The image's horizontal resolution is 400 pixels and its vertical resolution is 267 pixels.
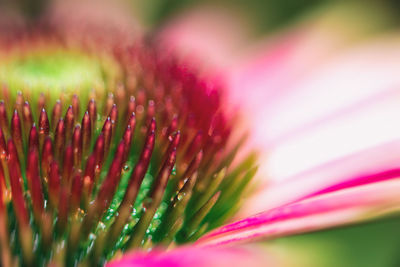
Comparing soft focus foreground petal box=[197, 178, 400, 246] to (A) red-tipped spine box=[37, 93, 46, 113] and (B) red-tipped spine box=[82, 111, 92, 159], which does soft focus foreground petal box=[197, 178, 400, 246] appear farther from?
(A) red-tipped spine box=[37, 93, 46, 113]

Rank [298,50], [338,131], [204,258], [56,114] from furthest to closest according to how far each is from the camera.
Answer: [298,50] < [338,131] < [56,114] < [204,258]

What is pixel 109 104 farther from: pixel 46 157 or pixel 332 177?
pixel 332 177

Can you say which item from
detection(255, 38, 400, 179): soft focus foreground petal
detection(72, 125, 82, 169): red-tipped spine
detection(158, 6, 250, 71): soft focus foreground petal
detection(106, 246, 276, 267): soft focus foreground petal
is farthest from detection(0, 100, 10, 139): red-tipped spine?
detection(158, 6, 250, 71): soft focus foreground petal

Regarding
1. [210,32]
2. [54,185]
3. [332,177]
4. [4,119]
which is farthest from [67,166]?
[210,32]

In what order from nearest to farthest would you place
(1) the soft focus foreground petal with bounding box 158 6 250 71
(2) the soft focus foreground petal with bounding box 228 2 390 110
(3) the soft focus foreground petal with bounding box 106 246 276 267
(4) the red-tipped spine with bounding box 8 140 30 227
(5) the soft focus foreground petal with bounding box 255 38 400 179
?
(3) the soft focus foreground petal with bounding box 106 246 276 267 → (4) the red-tipped spine with bounding box 8 140 30 227 → (5) the soft focus foreground petal with bounding box 255 38 400 179 → (2) the soft focus foreground petal with bounding box 228 2 390 110 → (1) the soft focus foreground petal with bounding box 158 6 250 71

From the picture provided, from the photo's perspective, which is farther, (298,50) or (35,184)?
(298,50)

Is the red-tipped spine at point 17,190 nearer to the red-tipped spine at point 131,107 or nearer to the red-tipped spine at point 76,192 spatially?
the red-tipped spine at point 76,192

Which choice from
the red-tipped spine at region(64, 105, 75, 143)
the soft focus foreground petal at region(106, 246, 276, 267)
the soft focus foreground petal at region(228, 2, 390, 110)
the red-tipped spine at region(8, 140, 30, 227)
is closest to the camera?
the soft focus foreground petal at region(106, 246, 276, 267)
